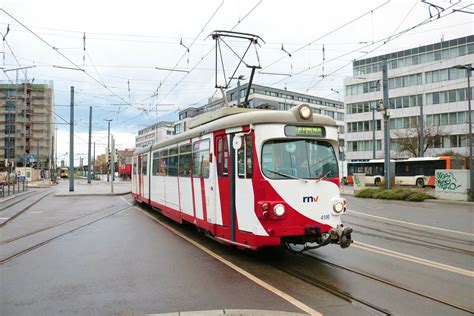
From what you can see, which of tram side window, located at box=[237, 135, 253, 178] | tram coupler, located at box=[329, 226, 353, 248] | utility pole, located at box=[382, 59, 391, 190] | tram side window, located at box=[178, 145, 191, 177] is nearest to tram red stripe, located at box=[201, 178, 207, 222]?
tram side window, located at box=[178, 145, 191, 177]

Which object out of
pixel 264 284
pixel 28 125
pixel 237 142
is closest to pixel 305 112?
pixel 237 142

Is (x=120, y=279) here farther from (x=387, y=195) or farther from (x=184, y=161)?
(x=387, y=195)

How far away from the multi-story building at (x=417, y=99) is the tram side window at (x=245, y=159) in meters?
46.2

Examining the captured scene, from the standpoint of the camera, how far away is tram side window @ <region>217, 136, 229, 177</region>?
8.08m

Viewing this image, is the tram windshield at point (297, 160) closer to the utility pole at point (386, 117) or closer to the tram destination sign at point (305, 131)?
the tram destination sign at point (305, 131)

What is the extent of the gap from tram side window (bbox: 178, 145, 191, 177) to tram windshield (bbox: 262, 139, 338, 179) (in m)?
3.41

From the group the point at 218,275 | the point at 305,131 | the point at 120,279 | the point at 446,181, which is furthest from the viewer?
the point at 446,181

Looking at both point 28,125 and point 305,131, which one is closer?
point 305,131

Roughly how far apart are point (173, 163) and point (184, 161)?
1.31 meters

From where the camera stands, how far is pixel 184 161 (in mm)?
10758

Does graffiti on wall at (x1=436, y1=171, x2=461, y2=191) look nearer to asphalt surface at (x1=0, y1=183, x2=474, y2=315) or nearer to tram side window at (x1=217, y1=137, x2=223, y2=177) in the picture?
asphalt surface at (x1=0, y1=183, x2=474, y2=315)

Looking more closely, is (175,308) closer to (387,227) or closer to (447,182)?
(387,227)

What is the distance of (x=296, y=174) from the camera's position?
7.38 metres

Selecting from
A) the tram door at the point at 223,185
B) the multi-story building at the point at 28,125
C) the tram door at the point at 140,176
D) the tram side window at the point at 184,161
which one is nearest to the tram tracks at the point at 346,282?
the tram door at the point at 223,185
